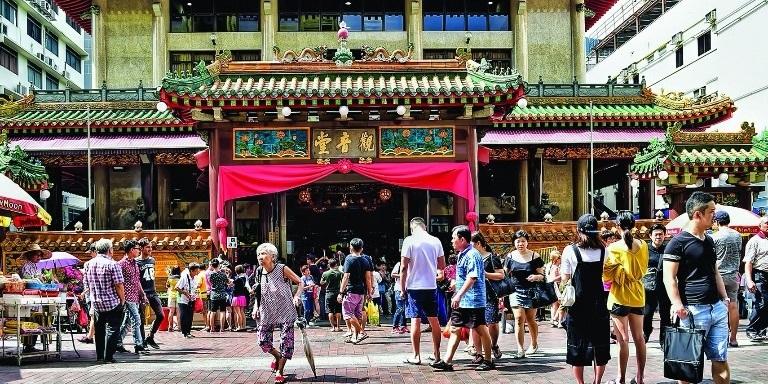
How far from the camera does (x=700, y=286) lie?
7.88 meters

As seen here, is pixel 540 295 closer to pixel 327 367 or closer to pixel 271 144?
pixel 327 367

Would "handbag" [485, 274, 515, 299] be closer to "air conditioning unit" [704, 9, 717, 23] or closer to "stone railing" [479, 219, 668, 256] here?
"stone railing" [479, 219, 668, 256]

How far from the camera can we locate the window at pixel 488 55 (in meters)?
30.7

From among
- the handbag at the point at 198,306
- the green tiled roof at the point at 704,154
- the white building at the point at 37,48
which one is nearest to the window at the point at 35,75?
the white building at the point at 37,48

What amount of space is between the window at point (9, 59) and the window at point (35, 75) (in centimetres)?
187

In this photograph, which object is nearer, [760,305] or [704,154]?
[760,305]

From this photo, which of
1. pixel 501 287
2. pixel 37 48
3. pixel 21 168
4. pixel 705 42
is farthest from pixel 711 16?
pixel 37 48


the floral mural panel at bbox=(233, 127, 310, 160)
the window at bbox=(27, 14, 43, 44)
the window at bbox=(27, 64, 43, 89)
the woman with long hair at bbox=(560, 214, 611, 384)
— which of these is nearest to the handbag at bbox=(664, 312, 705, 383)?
the woman with long hair at bbox=(560, 214, 611, 384)

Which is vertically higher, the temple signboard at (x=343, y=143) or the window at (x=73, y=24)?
the window at (x=73, y=24)

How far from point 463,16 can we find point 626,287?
22707mm

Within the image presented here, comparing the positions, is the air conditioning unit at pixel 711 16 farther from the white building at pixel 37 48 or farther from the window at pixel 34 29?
the window at pixel 34 29

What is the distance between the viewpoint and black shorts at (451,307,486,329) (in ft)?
36.6

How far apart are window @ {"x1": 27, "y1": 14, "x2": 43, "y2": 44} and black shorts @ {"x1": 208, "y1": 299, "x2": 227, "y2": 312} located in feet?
110

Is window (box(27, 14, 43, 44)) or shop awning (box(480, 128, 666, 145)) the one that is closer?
shop awning (box(480, 128, 666, 145))
